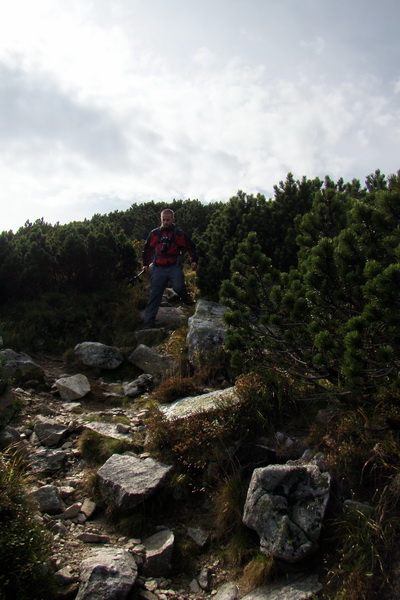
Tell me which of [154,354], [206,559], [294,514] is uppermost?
[154,354]

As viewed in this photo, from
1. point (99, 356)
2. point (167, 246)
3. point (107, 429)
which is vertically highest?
point (167, 246)

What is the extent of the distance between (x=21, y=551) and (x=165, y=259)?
273 inches

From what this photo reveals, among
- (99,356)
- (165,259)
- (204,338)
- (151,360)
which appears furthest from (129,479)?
(165,259)

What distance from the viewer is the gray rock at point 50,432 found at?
18.5 ft

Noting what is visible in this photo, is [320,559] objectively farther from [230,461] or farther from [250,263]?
[250,263]

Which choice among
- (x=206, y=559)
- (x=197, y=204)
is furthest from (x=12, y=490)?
(x=197, y=204)

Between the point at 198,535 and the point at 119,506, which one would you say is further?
the point at 119,506

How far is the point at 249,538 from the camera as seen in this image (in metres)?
4.05

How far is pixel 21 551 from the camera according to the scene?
351 centimetres

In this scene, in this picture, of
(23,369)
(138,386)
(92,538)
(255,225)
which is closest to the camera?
(92,538)

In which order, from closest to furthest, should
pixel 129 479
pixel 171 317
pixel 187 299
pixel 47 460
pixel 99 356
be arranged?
pixel 129 479 < pixel 47 460 < pixel 99 356 < pixel 171 317 < pixel 187 299

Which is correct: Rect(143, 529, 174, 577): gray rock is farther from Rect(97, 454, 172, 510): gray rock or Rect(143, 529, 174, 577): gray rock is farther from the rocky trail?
Rect(97, 454, 172, 510): gray rock

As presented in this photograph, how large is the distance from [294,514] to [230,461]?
3.49 ft

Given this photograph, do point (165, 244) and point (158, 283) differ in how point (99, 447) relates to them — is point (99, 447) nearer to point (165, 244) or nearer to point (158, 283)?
point (158, 283)
